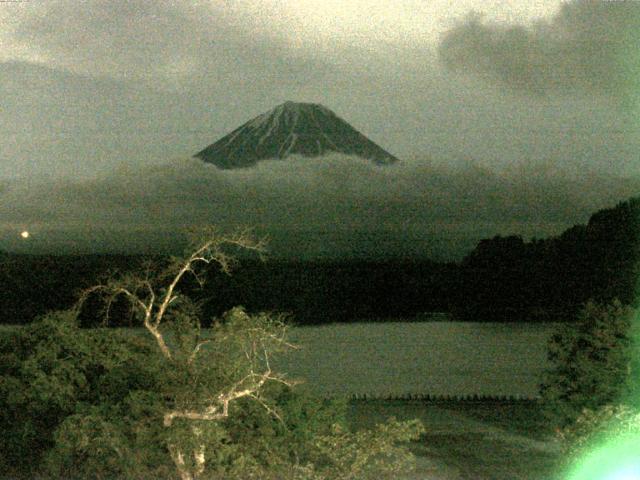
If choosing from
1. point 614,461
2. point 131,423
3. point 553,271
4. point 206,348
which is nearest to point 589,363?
point 614,461

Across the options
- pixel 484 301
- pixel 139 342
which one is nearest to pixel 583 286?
pixel 484 301

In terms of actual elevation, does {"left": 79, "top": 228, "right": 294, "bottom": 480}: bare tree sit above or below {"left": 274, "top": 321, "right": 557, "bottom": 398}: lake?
above

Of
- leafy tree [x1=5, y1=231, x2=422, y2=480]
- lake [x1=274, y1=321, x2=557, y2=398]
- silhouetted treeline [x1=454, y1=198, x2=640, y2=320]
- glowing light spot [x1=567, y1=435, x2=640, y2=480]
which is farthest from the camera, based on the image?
silhouetted treeline [x1=454, y1=198, x2=640, y2=320]

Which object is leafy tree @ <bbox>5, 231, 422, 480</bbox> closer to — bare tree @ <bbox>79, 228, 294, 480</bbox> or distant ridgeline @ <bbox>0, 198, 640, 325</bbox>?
bare tree @ <bbox>79, 228, 294, 480</bbox>

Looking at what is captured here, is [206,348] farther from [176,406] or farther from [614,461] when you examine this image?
[614,461]

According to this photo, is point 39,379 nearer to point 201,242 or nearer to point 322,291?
point 201,242

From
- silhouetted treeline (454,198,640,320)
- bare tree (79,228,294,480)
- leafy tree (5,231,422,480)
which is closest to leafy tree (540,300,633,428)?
leafy tree (5,231,422,480)
